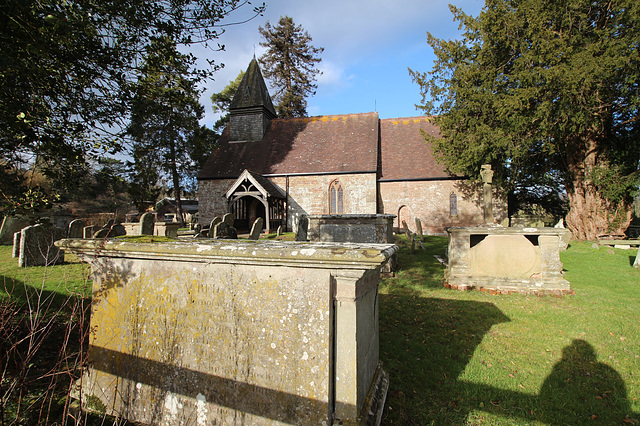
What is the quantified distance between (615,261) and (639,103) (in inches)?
270

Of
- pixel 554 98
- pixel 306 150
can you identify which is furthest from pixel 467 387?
pixel 306 150

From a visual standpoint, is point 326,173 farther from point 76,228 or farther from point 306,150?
point 76,228

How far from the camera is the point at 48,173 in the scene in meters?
3.96

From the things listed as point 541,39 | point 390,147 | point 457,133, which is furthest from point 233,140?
point 541,39

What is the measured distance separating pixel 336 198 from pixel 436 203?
6652mm

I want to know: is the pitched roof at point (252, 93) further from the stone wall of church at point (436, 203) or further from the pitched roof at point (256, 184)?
the stone wall of church at point (436, 203)

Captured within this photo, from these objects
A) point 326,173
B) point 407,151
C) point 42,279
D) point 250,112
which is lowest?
point 42,279

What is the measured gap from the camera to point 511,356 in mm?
3992

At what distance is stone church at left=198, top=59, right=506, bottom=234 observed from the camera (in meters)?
20.8

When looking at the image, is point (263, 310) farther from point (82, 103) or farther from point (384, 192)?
point (384, 192)

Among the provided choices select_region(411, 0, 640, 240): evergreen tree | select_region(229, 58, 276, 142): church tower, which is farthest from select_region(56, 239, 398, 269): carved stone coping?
select_region(229, 58, 276, 142): church tower

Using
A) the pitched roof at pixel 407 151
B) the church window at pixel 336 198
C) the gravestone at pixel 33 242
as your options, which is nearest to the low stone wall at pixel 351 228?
the gravestone at pixel 33 242

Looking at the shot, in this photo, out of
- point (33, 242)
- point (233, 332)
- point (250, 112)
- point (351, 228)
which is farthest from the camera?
point (250, 112)

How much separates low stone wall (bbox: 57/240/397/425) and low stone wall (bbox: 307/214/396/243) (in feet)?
19.7
